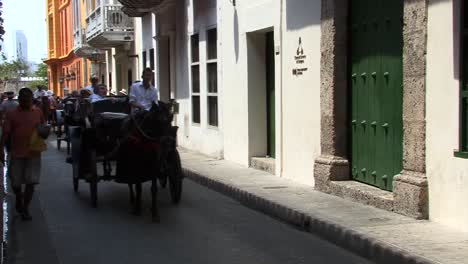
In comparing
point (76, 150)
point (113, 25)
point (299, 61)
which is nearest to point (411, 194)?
point (299, 61)

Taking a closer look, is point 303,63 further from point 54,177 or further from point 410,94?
point 54,177

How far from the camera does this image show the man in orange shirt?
9.03 meters

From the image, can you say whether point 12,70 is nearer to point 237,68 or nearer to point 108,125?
point 237,68

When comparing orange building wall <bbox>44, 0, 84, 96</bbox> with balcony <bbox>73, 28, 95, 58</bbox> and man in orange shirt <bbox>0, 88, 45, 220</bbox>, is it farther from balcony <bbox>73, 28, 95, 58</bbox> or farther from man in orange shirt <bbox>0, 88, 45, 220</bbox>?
man in orange shirt <bbox>0, 88, 45, 220</bbox>

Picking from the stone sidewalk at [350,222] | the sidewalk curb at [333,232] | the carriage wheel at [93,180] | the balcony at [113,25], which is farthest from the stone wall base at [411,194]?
the balcony at [113,25]

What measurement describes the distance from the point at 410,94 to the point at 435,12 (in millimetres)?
1021

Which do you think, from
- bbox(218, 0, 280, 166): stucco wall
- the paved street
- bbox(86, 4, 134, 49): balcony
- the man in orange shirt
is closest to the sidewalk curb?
the paved street

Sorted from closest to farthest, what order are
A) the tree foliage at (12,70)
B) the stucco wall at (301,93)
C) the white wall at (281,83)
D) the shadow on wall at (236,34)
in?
1. the stucco wall at (301,93)
2. the white wall at (281,83)
3. the shadow on wall at (236,34)
4. the tree foliage at (12,70)

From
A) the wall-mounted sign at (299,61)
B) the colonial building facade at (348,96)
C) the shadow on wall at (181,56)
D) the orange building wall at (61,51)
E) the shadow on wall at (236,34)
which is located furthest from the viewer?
the orange building wall at (61,51)

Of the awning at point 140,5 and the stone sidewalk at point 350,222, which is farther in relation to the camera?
the awning at point 140,5

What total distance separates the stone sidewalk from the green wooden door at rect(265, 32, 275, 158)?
1375 millimetres

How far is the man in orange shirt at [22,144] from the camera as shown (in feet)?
29.6

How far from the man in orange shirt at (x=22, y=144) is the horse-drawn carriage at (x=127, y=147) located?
1.14 m

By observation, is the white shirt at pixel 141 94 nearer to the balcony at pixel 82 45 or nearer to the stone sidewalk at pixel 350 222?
the stone sidewalk at pixel 350 222
